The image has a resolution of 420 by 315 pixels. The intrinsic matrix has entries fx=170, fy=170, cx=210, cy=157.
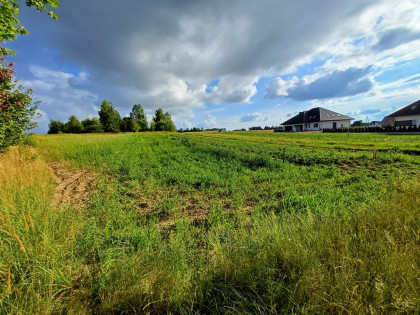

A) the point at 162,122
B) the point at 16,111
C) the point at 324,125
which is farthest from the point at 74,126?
the point at 324,125

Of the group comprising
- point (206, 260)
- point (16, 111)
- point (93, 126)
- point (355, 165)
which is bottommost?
point (206, 260)

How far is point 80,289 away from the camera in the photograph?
2293 mm

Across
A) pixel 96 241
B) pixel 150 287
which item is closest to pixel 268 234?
pixel 150 287

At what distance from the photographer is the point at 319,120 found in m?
55.6

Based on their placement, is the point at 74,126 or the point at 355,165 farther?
the point at 74,126

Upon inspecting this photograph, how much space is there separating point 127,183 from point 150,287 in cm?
621

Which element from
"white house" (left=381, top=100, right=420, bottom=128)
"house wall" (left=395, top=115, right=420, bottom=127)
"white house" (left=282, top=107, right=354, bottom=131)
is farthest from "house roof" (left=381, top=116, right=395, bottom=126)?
"white house" (left=282, top=107, right=354, bottom=131)

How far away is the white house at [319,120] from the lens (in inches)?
2212

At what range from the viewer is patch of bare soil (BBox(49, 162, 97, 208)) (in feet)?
18.3

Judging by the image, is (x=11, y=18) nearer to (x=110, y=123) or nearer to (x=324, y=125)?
(x=324, y=125)

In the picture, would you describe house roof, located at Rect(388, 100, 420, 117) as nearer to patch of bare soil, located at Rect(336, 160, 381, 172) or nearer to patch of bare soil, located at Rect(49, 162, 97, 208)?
patch of bare soil, located at Rect(336, 160, 381, 172)

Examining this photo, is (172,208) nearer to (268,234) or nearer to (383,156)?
(268,234)

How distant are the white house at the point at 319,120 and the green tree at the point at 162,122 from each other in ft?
188

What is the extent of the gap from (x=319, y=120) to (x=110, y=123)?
79950 millimetres
